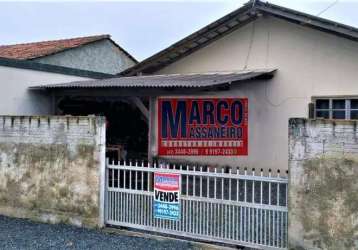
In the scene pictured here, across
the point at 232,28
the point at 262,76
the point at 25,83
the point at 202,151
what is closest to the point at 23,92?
the point at 25,83

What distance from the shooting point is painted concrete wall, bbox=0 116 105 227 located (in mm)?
6844

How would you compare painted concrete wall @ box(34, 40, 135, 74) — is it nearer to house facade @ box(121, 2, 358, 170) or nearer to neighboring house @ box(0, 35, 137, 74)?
neighboring house @ box(0, 35, 137, 74)

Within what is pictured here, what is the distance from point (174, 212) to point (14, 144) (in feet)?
11.1

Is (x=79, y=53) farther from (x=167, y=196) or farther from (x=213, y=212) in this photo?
(x=213, y=212)

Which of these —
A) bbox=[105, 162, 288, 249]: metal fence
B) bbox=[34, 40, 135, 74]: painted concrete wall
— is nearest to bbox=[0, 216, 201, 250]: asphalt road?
bbox=[105, 162, 288, 249]: metal fence

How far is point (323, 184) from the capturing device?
5.11 metres

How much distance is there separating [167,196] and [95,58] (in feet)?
45.7

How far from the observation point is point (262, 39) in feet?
36.9

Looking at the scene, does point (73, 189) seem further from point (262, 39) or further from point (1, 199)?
point (262, 39)

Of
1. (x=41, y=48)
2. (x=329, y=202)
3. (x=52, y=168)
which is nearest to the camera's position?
(x=329, y=202)

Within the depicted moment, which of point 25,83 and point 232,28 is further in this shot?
point 232,28

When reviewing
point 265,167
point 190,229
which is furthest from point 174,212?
point 265,167

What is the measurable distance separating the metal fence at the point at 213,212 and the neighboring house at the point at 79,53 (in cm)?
1044

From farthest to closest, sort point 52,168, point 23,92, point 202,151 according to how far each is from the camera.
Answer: point 202,151 → point 23,92 → point 52,168
